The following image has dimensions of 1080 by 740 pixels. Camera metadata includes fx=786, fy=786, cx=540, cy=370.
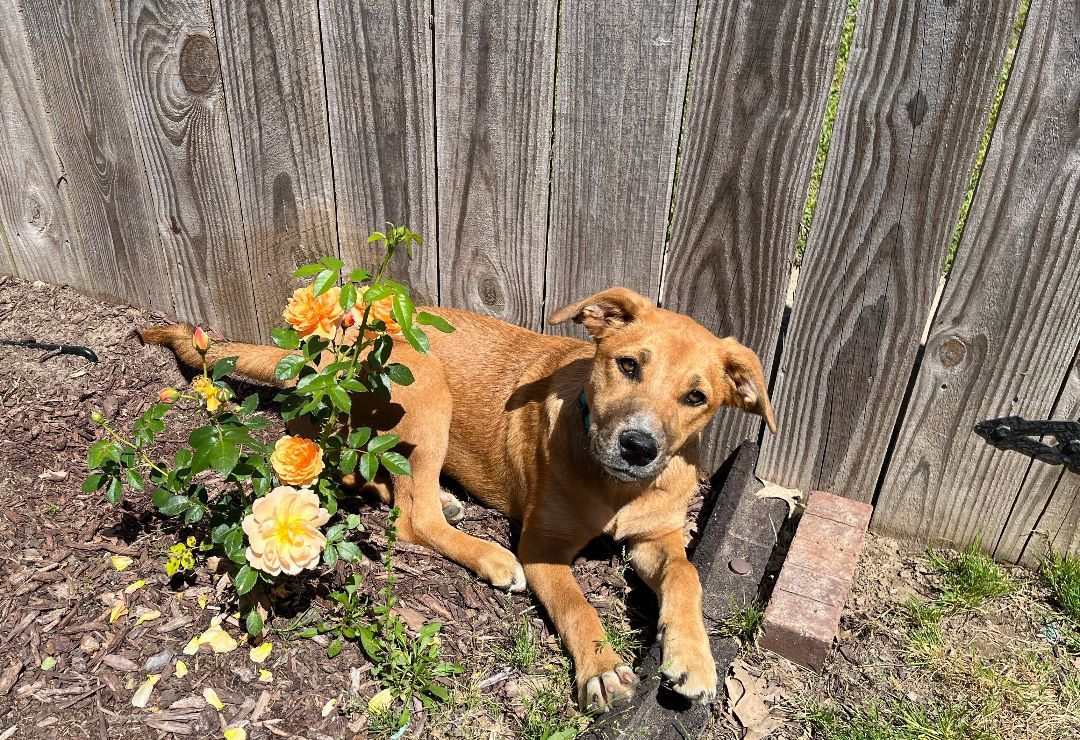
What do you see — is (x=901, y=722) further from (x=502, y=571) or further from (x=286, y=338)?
(x=286, y=338)

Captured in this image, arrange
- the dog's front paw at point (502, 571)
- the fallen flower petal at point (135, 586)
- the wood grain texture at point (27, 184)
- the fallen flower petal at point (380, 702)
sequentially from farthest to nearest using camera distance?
1. the wood grain texture at point (27, 184)
2. the dog's front paw at point (502, 571)
3. the fallen flower petal at point (135, 586)
4. the fallen flower petal at point (380, 702)

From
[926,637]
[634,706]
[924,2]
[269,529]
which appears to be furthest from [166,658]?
[924,2]

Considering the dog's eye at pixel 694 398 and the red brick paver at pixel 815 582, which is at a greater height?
the dog's eye at pixel 694 398

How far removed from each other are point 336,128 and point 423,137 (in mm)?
460

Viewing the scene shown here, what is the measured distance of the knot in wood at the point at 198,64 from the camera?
3.74 metres

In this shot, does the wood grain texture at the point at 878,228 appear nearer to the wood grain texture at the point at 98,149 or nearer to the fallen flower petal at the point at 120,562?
the fallen flower petal at the point at 120,562

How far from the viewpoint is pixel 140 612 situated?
119 inches

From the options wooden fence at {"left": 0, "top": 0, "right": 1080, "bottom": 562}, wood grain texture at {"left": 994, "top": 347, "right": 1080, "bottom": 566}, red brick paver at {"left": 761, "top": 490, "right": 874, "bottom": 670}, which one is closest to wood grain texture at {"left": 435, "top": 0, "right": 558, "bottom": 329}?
wooden fence at {"left": 0, "top": 0, "right": 1080, "bottom": 562}

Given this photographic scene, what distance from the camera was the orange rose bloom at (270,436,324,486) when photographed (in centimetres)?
273

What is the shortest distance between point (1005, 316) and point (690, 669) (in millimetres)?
1934

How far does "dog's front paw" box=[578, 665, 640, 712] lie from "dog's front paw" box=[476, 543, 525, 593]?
→ 0.59 metres

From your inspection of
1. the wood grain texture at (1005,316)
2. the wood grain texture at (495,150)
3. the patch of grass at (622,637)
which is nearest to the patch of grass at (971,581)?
the wood grain texture at (1005,316)

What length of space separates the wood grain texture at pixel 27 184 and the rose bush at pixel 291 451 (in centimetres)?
222

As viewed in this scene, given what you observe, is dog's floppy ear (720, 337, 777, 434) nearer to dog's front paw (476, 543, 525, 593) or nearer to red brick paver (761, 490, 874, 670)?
red brick paver (761, 490, 874, 670)
